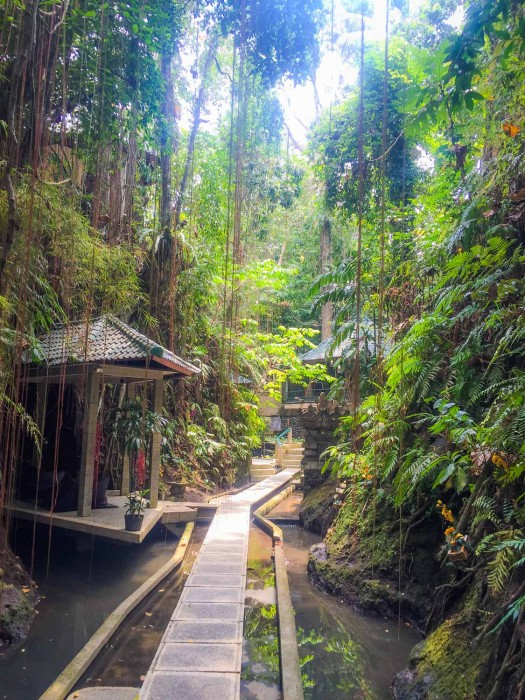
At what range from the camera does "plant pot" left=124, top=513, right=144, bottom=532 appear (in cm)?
593

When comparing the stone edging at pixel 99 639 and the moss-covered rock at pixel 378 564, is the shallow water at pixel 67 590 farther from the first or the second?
the moss-covered rock at pixel 378 564

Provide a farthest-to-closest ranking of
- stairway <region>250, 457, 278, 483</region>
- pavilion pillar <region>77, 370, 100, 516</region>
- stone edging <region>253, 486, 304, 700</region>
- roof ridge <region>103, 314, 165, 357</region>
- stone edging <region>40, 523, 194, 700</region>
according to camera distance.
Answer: stairway <region>250, 457, 278, 483</region>, roof ridge <region>103, 314, 165, 357</region>, pavilion pillar <region>77, 370, 100, 516</region>, stone edging <region>253, 486, 304, 700</region>, stone edging <region>40, 523, 194, 700</region>

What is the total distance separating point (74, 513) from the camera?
21.8ft

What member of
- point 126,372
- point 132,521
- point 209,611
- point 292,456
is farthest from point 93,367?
point 292,456

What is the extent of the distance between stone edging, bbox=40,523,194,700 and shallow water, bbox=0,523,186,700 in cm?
26

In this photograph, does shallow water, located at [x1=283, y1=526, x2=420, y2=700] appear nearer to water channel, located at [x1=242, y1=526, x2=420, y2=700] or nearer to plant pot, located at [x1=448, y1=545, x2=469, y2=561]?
water channel, located at [x1=242, y1=526, x2=420, y2=700]

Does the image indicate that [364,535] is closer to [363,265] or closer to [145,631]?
[145,631]

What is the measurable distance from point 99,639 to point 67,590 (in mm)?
1740

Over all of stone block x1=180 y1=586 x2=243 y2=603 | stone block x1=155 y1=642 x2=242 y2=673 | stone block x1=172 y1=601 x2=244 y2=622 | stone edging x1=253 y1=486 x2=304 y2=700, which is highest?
stone block x1=155 y1=642 x2=242 y2=673

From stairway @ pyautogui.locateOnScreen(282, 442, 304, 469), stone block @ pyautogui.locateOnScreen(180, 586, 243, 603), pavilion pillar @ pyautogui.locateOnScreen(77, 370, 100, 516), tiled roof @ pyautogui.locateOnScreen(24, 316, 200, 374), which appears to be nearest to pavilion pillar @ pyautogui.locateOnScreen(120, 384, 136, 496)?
tiled roof @ pyautogui.locateOnScreen(24, 316, 200, 374)

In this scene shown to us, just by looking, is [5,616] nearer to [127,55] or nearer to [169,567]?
[169,567]

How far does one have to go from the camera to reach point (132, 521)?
19.5ft

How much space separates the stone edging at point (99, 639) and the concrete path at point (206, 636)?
0.51 meters

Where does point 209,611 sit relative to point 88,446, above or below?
below
